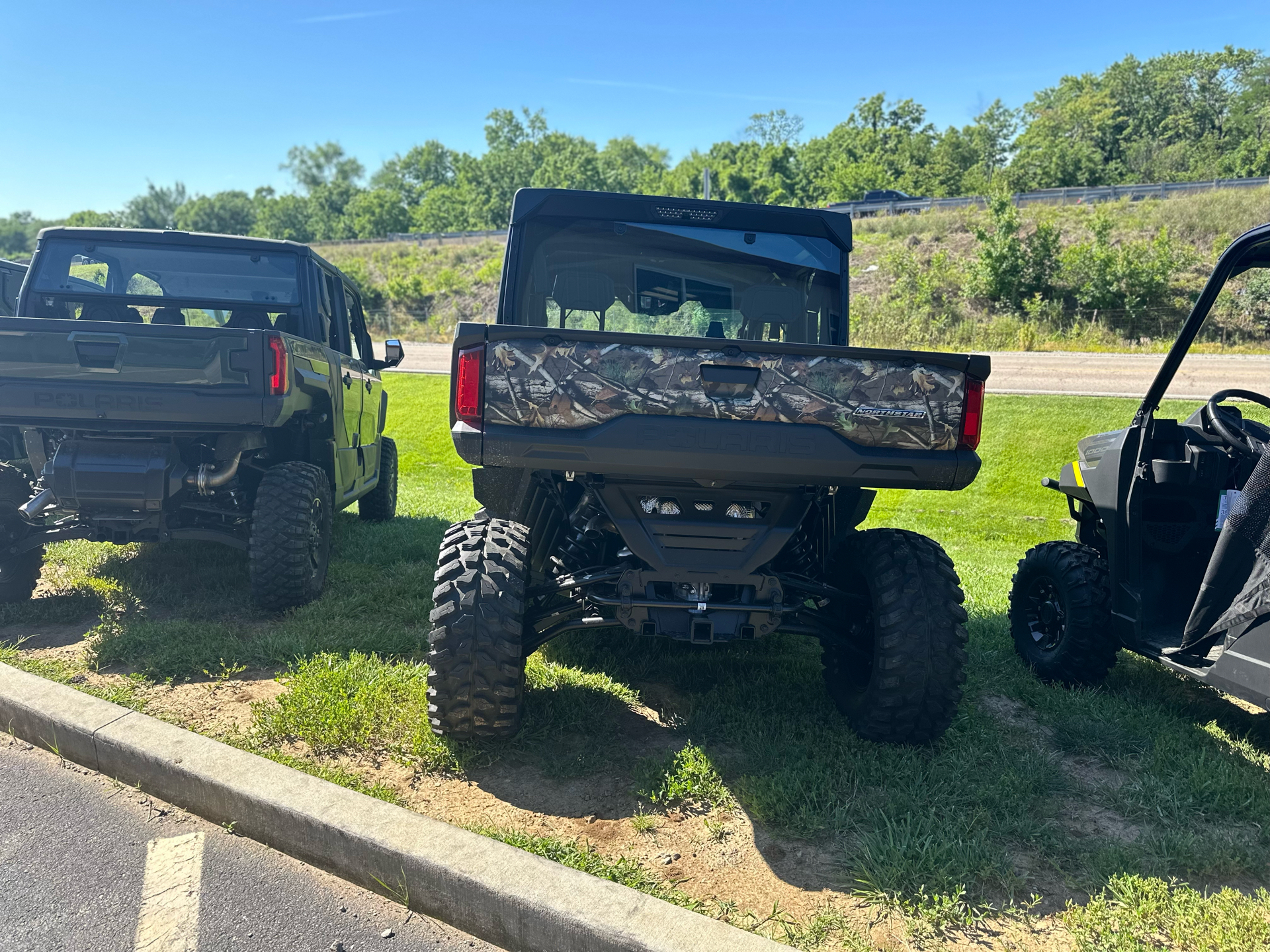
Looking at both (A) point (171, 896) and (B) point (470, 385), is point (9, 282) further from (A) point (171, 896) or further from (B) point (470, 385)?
(A) point (171, 896)

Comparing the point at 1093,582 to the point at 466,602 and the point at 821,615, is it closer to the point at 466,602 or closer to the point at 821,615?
the point at 821,615

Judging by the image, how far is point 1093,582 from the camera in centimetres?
430

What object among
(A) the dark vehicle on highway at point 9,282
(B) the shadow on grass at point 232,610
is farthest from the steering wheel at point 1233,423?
(A) the dark vehicle on highway at point 9,282

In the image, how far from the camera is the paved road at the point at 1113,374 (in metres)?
16.6

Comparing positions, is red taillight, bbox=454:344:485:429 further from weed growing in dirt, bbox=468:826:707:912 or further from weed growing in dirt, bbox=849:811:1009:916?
weed growing in dirt, bbox=849:811:1009:916

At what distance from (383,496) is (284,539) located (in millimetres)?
3039

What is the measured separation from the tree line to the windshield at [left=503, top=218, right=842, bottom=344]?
52.1 meters

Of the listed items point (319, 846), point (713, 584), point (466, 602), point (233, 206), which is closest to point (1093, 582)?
point (713, 584)

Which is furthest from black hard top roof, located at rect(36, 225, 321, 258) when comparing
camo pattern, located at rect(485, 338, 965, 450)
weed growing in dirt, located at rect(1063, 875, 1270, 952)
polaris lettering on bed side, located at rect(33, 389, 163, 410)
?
weed growing in dirt, located at rect(1063, 875, 1270, 952)

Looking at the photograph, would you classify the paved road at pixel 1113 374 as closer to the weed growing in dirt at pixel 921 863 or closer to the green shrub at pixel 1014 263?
the green shrub at pixel 1014 263

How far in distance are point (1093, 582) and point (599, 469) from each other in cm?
278

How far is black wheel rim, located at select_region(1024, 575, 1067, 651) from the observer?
455 cm

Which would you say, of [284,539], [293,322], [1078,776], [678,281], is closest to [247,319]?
[293,322]

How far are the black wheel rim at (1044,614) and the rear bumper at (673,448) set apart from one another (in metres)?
2.06
